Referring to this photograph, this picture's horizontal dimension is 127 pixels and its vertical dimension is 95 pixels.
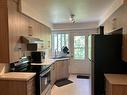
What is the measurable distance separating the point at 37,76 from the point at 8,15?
1.31 meters

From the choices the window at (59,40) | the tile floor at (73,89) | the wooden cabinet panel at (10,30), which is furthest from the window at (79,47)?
the wooden cabinet panel at (10,30)

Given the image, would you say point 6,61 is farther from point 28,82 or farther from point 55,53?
point 55,53

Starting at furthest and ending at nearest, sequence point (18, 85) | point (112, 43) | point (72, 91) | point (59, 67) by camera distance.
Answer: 1. point (59, 67)
2. point (72, 91)
3. point (112, 43)
4. point (18, 85)

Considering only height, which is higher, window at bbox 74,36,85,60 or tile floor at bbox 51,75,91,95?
window at bbox 74,36,85,60

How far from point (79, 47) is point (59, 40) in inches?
41.7

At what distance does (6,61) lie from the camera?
93.1 inches

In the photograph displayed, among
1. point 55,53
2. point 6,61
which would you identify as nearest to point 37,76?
point 6,61

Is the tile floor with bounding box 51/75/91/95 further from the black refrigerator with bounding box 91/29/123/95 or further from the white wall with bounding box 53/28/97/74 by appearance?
the black refrigerator with bounding box 91/29/123/95

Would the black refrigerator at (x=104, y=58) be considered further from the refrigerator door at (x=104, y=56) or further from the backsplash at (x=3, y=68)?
the backsplash at (x=3, y=68)

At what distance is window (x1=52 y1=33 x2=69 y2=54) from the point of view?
6.41 m

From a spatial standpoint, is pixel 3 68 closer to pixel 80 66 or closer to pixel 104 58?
pixel 104 58

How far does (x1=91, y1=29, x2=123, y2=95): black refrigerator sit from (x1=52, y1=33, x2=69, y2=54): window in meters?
3.76

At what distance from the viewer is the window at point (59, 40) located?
6.41 m

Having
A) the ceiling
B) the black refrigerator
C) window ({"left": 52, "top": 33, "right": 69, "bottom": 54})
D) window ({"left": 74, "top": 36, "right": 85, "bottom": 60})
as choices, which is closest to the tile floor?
the black refrigerator
